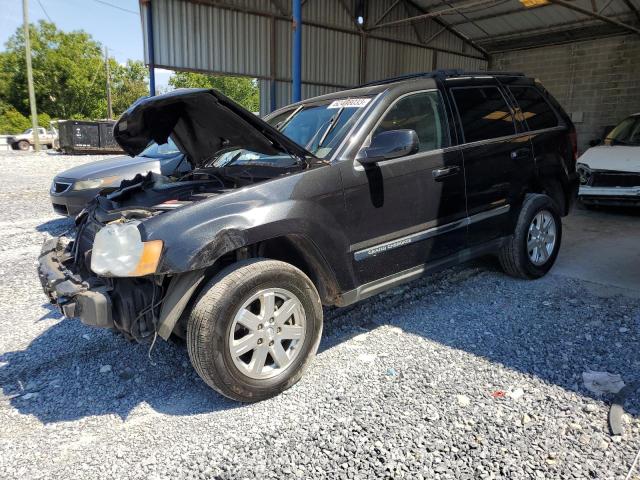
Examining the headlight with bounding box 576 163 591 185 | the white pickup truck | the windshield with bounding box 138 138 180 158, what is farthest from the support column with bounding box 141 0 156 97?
the white pickup truck

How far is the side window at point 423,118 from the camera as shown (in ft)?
11.4

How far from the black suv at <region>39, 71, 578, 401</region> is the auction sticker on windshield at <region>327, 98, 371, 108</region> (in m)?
0.02

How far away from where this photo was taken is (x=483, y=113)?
4.09 meters

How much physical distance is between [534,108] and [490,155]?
44.0 inches

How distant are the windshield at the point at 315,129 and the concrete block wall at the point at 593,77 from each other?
13338 mm

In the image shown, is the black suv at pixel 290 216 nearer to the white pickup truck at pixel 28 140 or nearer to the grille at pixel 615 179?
the grille at pixel 615 179

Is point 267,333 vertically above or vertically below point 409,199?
below

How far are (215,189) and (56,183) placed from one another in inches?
186

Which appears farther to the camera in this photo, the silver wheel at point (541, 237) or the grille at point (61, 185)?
the grille at point (61, 185)

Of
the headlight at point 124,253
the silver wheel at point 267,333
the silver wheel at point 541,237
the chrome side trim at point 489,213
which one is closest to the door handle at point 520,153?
the chrome side trim at point 489,213

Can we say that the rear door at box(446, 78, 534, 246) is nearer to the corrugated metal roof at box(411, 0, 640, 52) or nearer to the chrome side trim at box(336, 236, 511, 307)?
the chrome side trim at box(336, 236, 511, 307)

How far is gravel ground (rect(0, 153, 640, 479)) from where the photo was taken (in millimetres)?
2246

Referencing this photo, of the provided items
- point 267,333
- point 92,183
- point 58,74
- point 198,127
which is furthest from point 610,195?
point 58,74

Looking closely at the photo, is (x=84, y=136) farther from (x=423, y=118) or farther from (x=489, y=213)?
(x=489, y=213)
